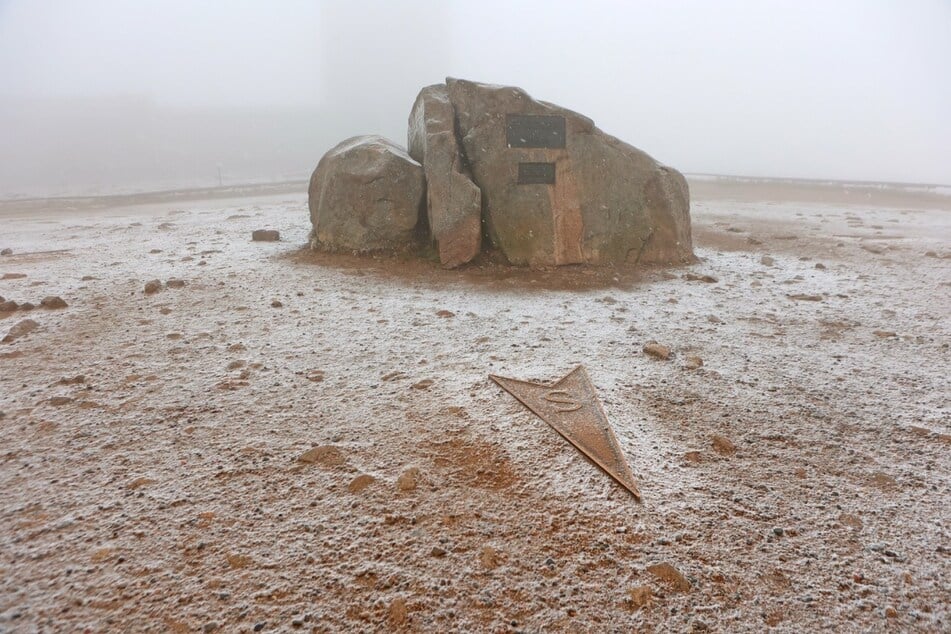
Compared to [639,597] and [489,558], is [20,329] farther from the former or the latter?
[639,597]

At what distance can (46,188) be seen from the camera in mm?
10531

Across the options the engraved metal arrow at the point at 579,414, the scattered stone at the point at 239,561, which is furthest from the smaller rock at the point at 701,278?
the scattered stone at the point at 239,561

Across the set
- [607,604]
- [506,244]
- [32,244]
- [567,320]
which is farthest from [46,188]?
[607,604]

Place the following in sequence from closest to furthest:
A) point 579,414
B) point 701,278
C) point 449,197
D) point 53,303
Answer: point 579,414 < point 53,303 < point 701,278 < point 449,197

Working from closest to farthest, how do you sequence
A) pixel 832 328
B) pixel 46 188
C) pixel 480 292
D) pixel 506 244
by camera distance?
pixel 832 328, pixel 480 292, pixel 506 244, pixel 46 188

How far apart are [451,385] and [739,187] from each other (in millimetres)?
10882

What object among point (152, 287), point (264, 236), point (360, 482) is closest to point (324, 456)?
point (360, 482)

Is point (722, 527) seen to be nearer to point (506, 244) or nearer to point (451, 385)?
point (451, 385)

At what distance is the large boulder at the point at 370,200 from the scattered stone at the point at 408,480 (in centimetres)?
280

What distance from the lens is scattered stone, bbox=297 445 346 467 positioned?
1550mm

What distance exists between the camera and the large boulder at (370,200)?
13.1ft

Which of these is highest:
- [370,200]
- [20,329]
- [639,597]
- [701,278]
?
[370,200]

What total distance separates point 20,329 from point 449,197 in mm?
2577

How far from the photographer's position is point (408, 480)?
4.82 ft
